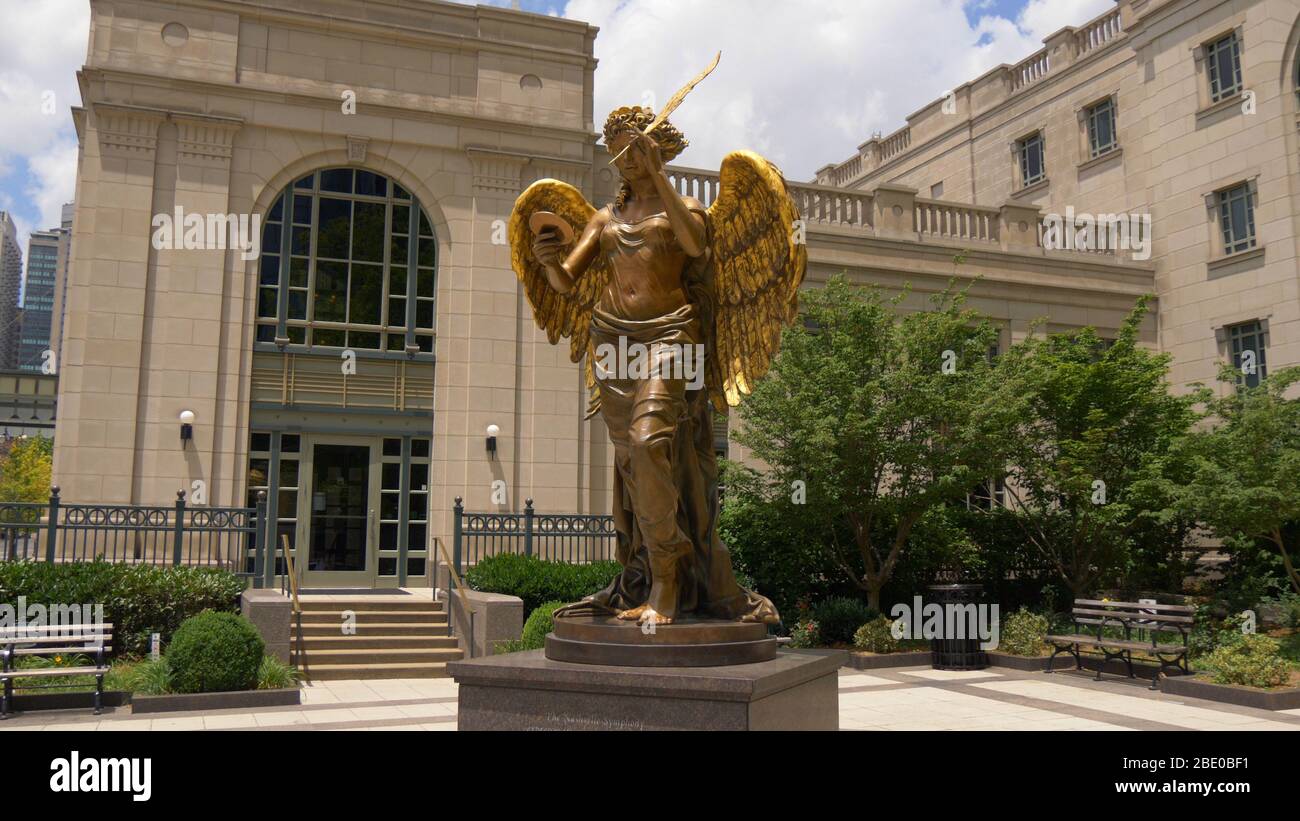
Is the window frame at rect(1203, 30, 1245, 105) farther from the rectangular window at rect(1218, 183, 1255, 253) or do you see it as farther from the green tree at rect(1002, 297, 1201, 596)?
the green tree at rect(1002, 297, 1201, 596)

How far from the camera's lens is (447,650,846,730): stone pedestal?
562 centimetres

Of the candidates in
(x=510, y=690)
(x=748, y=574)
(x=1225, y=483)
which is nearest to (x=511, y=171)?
(x=748, y=574)

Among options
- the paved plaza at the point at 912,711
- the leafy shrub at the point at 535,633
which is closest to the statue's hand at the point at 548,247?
the paved plaza at the point at 912,711

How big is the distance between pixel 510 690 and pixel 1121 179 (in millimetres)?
27542

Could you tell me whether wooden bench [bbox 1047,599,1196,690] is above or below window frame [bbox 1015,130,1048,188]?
below

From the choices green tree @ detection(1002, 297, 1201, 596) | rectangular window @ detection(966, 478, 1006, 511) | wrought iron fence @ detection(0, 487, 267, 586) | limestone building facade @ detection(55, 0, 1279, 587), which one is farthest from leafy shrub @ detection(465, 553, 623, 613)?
rectangular window @ detection(966, 478, 1006, 511)

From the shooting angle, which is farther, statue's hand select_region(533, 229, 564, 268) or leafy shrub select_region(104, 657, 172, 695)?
leafy shrub select_region(104, 657, 172, 695)

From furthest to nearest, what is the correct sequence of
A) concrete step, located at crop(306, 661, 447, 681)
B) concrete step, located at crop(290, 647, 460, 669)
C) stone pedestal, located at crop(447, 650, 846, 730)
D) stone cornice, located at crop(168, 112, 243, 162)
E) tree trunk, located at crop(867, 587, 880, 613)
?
stone cornice, located at crop(168, 112, 243, 162) → tree trunk, located at crop(867, 587, 880, 613) → concrete step, located at crop(290, 647, 460, 669) → concrete step, located at crop(306, 661, 447, 681) → stone pedestal, located at crop(447, 650, 846, 730)

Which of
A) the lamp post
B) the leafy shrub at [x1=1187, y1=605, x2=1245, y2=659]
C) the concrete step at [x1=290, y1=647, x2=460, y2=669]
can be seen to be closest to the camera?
the concrete step at [x1=290, y1=647, x2=460, y2=669]

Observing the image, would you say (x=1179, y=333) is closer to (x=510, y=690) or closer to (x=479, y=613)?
(x=479, y=613)

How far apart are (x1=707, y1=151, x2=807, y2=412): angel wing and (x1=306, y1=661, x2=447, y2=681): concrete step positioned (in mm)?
8973

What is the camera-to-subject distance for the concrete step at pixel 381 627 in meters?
15.7

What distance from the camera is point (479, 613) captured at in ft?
49.2

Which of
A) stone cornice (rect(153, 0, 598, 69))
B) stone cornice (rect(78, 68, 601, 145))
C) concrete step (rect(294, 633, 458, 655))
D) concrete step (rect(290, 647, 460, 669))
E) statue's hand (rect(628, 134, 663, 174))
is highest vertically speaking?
stone cornice (rect(153, 0, 598, 69))
